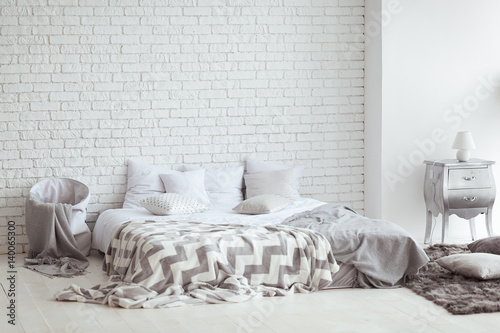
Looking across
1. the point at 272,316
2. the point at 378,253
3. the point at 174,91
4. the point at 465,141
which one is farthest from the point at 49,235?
the point at 465,141

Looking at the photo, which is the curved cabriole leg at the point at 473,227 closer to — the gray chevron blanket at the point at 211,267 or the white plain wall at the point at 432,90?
the white plain wall at the point at 432,90

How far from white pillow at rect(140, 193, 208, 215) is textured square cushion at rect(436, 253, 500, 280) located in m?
2.16

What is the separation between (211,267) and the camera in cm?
500

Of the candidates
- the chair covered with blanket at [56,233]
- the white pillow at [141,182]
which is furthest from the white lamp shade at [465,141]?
the chair covered with blanket at [56,233]

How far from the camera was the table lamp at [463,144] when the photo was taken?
7.02 metres

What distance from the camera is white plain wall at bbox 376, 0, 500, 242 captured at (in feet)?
24.0

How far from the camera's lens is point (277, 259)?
516cm

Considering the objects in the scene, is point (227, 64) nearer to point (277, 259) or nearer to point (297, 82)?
point (297, 82)

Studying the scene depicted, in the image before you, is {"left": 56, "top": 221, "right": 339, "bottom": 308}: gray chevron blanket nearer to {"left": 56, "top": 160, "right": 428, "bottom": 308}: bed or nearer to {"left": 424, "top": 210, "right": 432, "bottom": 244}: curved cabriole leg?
{"left": 56, "top": 160, "right": 428, "bottom": 308}: bed

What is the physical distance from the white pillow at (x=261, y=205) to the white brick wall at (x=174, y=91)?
889 mm

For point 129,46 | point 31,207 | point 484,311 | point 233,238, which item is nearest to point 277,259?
point 233,238

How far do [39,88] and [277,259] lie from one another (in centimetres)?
303

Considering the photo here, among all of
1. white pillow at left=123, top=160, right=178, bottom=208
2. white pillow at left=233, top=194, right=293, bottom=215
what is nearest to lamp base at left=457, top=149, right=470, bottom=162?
white pillow at left=233, top=194, right=293, bottom=215

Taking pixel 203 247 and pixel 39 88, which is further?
pixel 39 88
